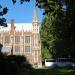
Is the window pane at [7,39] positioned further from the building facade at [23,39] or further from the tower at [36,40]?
the tower at [36,40]

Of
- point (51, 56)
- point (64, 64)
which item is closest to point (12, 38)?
point (51, 56)

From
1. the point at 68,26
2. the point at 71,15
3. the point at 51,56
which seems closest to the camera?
the point at 71,15

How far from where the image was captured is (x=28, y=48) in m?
116

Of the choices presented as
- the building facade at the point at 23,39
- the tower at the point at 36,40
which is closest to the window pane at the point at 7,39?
the building facade at the point at 23,39

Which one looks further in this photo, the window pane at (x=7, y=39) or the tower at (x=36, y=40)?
the window pane at (x=7, y=39)

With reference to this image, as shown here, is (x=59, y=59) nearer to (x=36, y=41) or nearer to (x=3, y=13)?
(x=36, y=41)

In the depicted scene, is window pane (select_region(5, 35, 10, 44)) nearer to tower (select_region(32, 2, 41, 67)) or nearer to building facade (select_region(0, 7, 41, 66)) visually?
building facade (select_region(0, 7, 41, 66))

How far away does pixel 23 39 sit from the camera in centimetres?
11719

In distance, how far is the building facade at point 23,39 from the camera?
114 meters

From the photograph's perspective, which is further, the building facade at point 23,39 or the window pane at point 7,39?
the window pane at point 7,39

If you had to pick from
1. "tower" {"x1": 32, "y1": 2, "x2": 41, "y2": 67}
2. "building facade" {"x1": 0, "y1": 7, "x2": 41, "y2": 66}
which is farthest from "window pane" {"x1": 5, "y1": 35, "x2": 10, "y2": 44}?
"tower" {"x1": 32, "y1": 2, "x2": 41, "y2": 67}

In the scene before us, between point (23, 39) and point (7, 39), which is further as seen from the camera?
point (7, 39)

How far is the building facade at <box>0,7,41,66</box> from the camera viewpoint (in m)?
114

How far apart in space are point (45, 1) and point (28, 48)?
102862mm
